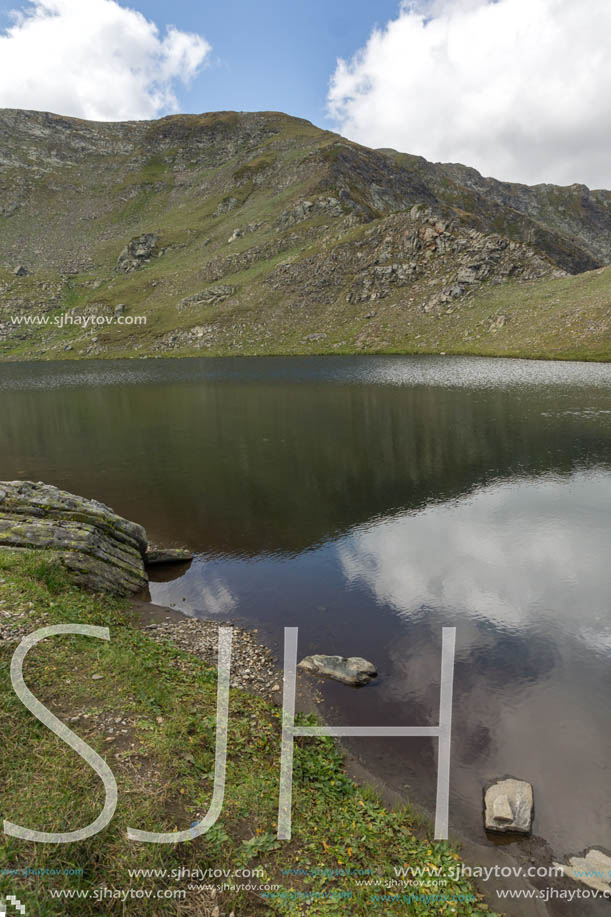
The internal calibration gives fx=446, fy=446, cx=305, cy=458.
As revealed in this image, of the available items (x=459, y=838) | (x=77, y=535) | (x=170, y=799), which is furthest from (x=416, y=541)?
(x=170, y=799)

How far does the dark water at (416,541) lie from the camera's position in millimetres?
11242

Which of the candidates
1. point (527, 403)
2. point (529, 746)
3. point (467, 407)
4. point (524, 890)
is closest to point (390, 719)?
point (529, 746)

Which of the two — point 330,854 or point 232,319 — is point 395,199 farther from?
point 330,854

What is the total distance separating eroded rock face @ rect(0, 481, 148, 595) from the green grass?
493cm

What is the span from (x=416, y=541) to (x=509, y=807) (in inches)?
553

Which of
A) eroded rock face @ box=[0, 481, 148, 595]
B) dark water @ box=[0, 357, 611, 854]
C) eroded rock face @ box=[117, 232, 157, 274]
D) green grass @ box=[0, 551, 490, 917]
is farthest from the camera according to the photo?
eroded rock face @ box=[117, 232, 157, 274]

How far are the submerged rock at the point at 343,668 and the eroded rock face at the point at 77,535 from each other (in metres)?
8.49

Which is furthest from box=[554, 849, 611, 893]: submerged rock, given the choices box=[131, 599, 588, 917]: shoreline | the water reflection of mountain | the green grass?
the water reflection of mountain

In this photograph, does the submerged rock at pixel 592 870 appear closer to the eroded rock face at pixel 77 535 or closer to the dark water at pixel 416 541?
the dark water at pixel 416 541

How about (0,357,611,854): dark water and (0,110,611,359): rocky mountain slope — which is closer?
(0,357,611,854): dark water

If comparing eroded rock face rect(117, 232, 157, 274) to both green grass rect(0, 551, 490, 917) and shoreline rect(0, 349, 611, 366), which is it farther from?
green grass rect(0, 551, 490, 917)

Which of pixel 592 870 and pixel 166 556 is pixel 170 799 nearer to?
pixel 592 870

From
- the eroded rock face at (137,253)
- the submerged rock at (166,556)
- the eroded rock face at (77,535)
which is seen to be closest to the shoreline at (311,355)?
the eroded rock face at (137,253)

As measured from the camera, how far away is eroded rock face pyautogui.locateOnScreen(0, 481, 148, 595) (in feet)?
55.5
